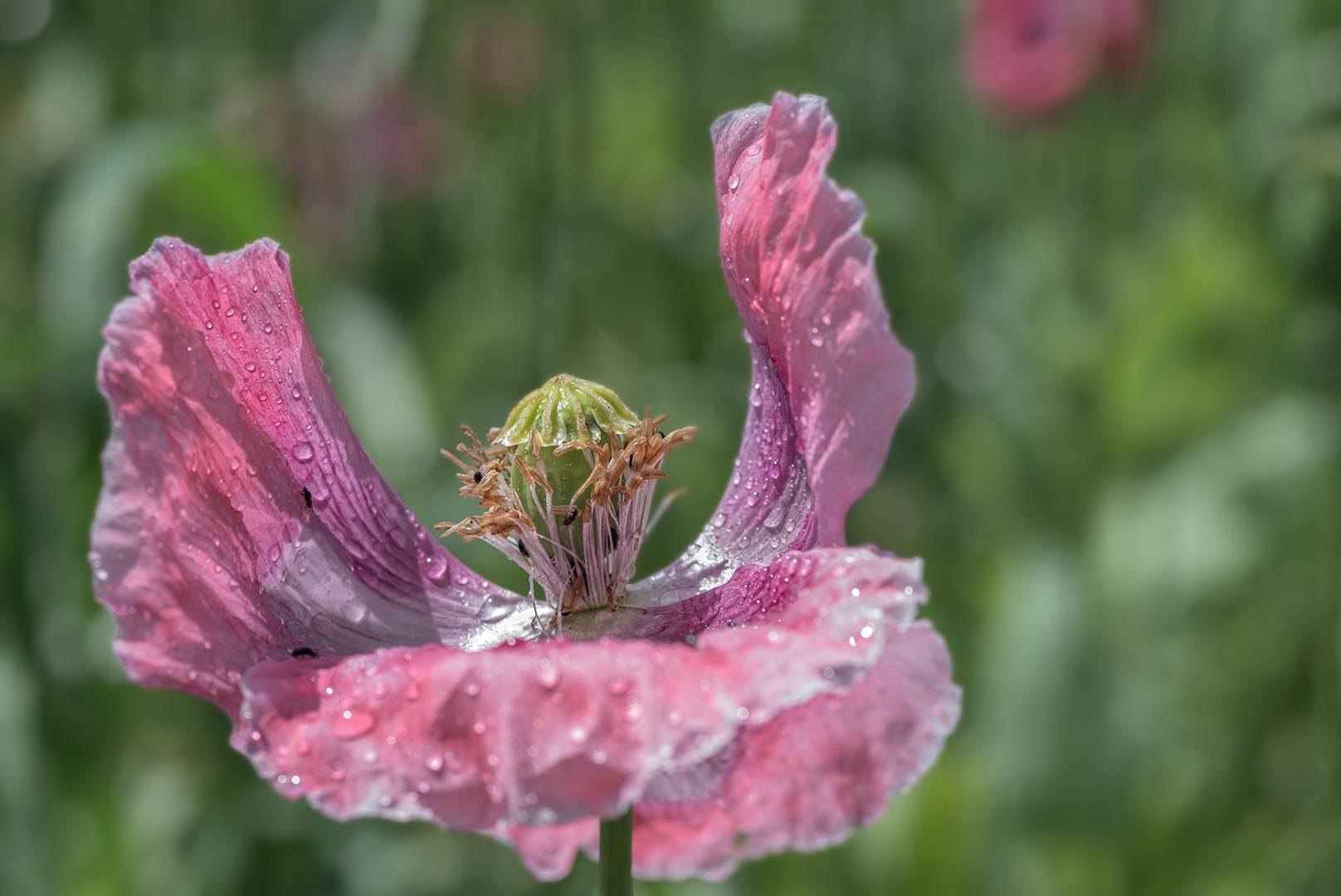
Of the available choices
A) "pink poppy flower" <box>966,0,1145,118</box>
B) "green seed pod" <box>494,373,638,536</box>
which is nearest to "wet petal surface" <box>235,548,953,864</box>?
"green seed pod" <box>494,373,638,536</box>

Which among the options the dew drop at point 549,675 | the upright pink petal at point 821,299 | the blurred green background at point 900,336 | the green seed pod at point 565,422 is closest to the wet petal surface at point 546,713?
the dew drop at point 549,675

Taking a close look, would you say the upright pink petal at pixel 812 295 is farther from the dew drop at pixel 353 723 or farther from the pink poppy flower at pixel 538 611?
the dew drop at pixel 353 723

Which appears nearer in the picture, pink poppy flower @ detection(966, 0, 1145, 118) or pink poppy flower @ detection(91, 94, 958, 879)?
pink poppy flower @ detection(91, 94, 958, 879)

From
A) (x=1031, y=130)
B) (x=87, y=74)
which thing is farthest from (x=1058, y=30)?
(x=87, y=74)

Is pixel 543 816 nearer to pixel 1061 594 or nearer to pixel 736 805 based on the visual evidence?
pixel 736 805

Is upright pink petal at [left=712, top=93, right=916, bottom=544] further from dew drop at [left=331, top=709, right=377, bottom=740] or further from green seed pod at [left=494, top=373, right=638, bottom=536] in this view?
dew drop at [left=331, top=709, right=377, bottom=740]
